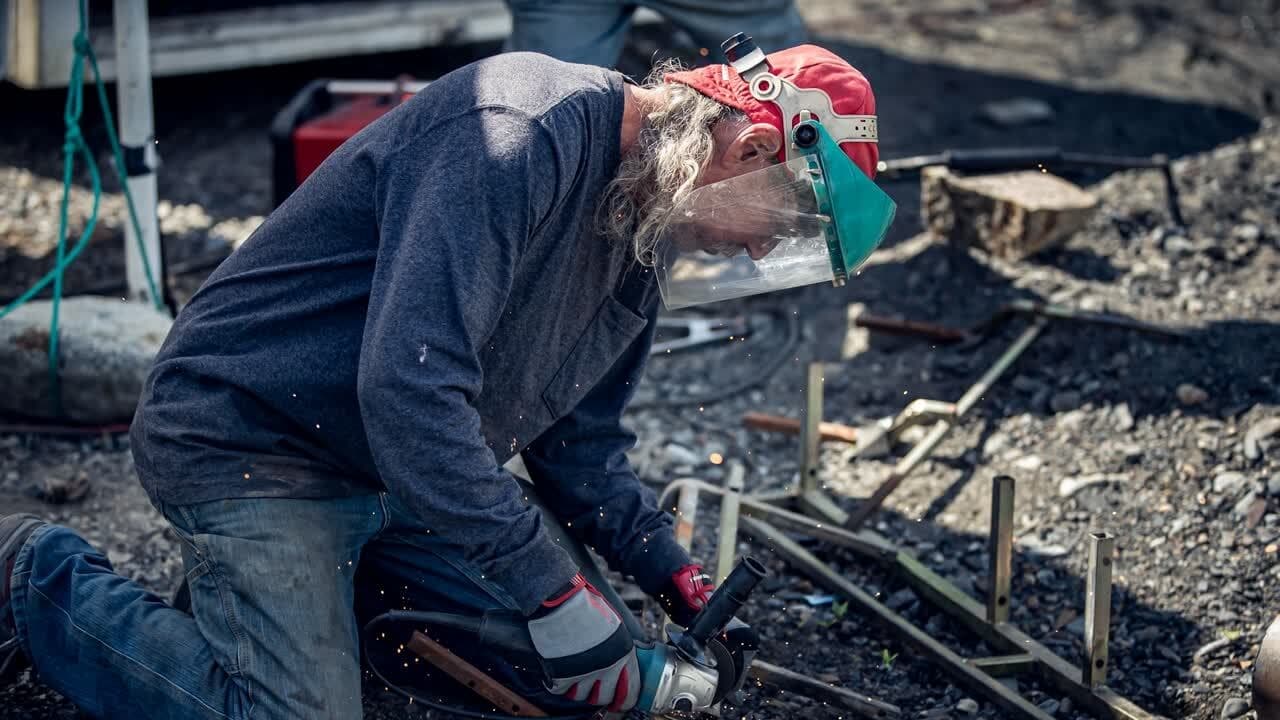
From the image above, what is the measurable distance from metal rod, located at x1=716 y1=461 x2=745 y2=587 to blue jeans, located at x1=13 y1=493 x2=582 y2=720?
3.44ft

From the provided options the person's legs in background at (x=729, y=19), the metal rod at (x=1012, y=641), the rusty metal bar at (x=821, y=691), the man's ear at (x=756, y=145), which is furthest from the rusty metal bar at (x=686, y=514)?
the person's legs in background at (x=729, y=19)

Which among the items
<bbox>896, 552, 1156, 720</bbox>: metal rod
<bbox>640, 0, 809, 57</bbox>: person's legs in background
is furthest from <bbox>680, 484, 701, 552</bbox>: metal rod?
<bbox>640, 0, 809, 57</bbox>: person's legs in background

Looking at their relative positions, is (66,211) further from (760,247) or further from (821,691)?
(821,691)

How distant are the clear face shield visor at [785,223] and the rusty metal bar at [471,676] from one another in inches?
36.9

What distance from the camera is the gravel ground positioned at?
10.7 ft

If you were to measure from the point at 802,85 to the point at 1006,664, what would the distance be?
164 cm

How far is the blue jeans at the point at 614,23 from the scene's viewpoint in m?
4.49

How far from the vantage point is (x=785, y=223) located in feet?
7.74

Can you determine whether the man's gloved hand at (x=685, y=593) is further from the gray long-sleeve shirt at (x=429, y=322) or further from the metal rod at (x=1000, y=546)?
the metal rod at (x=1000, y=546)

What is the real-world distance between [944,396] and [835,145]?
7.94ft

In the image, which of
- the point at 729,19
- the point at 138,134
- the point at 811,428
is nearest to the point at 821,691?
the point at 811,428

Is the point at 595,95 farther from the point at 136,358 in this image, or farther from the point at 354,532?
the point at 136,358

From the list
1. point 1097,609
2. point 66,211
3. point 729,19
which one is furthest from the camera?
point 729,19

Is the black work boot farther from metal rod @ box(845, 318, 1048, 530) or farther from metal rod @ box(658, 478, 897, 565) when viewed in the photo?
metal rod @ box(845, 318, 1048, 530)
